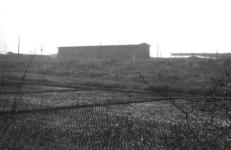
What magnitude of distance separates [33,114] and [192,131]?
4.55m

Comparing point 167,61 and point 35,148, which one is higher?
point 167,61

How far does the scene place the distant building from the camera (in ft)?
125

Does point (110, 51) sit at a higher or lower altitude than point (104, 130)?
higher

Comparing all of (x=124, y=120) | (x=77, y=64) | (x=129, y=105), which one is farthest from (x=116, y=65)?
(x=124, y=120)

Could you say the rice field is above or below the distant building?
below

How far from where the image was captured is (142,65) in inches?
1080

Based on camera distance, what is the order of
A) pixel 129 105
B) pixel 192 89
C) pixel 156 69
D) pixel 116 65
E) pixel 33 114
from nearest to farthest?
pixel 33 114, pixel 129 105, pixel 192 89, pixel 156 69, pixel 116 65

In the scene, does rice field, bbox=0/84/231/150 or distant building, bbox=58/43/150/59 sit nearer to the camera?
rice field, bbox=0/84/231/150

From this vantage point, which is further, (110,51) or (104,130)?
(110,51)

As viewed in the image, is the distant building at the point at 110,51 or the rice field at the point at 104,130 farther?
the distant building at the point at 110,51

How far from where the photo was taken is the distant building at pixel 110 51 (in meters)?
38.2

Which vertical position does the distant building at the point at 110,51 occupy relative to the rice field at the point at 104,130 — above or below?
above

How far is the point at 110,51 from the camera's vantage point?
40.1 meters

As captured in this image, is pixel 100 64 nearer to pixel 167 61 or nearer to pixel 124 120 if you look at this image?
pixel 167 61
